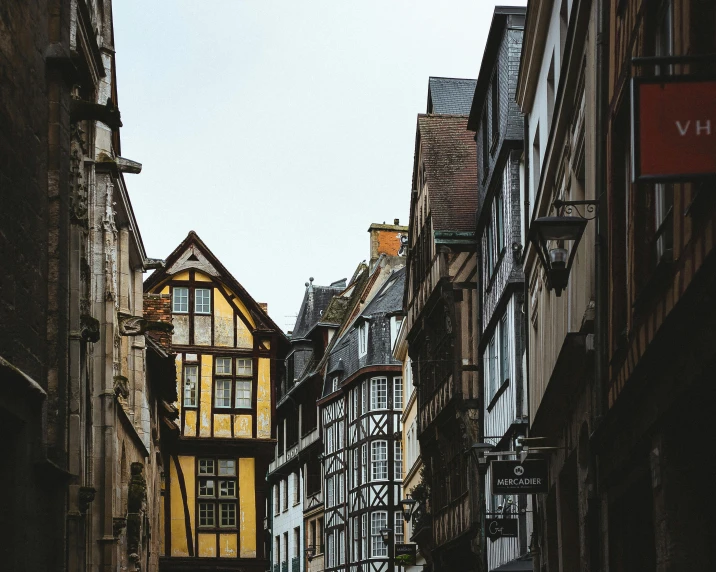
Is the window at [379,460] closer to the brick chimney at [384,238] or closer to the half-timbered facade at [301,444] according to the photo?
the half-timbered facade at [301,444]

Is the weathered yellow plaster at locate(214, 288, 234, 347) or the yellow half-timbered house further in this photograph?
the weathered yellow plaster at locate(214, 288, 234, 347)

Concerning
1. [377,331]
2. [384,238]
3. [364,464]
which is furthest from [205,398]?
[384,238]

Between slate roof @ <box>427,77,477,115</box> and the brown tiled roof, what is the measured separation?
1.21m

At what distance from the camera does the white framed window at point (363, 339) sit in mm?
54659

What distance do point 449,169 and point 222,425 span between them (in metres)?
11.6

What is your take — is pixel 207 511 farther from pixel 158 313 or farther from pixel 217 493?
pixel 158 313

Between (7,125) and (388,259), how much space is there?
1851 inches

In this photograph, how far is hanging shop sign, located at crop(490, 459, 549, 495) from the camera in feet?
58.7

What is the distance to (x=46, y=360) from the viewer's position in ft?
39.1

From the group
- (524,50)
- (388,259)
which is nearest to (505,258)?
(524,50)

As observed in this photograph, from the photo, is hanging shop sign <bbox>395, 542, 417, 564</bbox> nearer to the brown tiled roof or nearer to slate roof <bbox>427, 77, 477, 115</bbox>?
slate roof <bbox>427, 77, 477, 115</bbox>

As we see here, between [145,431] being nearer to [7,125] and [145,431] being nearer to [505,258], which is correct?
[505,258]

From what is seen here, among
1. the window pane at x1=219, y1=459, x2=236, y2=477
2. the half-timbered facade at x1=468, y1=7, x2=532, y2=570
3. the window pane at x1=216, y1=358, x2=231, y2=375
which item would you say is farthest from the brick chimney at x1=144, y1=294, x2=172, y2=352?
the half-timbered facade at x1=468, y1=7, x2=532, y2=570

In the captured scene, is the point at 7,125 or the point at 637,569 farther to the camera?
the point at 637,569
